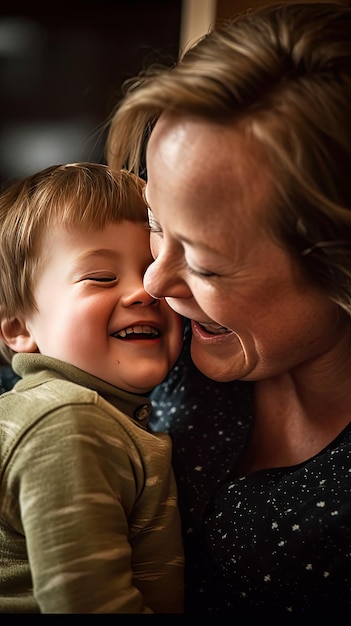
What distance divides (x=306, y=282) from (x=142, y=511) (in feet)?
0.96

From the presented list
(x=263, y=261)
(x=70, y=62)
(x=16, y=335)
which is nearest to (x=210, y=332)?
(x=263, y=261)

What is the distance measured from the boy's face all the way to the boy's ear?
5cm

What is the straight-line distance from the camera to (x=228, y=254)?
2.43ft

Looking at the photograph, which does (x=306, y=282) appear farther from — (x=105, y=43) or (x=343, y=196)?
(x=105, y=43)

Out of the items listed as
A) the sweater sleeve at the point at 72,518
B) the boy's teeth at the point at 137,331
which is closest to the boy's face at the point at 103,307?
the boy's teeth at the point at 137,331

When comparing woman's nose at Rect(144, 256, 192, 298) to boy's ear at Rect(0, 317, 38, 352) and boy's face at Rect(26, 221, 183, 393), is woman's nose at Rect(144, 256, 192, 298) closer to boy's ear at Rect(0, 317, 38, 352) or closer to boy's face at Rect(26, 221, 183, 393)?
boy's face at Rect(26, 221, 183, 393)

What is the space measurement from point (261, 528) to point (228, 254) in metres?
0.29

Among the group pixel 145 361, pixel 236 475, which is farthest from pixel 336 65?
pixel 236 475

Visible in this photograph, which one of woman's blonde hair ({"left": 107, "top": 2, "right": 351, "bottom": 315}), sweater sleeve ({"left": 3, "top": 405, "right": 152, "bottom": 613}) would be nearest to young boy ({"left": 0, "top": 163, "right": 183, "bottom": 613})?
sweater sleeve ({"left": 3, "top": 405, "right": 152, "bottom": 613})

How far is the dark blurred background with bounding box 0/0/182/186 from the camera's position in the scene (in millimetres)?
1010

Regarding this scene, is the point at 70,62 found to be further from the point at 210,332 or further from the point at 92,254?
the point at 210,332

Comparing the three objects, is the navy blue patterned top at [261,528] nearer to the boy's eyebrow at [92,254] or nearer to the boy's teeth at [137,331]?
the boy's teeth at [137,331]

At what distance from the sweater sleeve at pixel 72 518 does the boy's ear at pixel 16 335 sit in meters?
0.22

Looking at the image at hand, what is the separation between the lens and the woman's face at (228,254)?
71 centimetres
